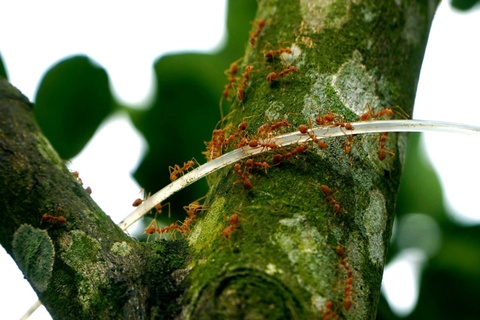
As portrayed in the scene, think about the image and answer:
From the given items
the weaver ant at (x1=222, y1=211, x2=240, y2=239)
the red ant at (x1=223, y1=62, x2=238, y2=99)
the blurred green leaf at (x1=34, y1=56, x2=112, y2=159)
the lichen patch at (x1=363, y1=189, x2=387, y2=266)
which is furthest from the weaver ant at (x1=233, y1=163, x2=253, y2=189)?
the blurred green leaf at (x1=34, y1=56, x2=112, y2=159)

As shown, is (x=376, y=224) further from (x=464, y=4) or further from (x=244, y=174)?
(x=464, y=4)

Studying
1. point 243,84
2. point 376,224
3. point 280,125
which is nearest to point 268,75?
point 243,84

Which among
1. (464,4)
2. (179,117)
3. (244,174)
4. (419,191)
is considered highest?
(464,4)

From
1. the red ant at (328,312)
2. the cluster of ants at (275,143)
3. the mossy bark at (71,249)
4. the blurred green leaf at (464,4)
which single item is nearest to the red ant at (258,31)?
the cluster of ants at (275,143)

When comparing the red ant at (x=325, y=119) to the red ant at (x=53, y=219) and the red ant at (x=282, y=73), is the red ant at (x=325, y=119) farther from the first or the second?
the red ant at (x=53, y=219)

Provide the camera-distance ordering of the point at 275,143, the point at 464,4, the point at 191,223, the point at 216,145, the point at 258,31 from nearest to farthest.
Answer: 1. the point at 275,143
2. the point at 191,223
3. the point at 216,145
4. the point at 258,31
5. the point at 464,4

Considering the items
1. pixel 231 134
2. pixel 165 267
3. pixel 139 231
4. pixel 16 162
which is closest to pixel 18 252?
pixel 16 162

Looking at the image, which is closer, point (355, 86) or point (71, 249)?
point (71, 249)

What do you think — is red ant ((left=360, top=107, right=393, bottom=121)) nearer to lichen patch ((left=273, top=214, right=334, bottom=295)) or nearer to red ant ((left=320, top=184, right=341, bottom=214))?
red ant ((left=320, top=184, right=341, bottom=214))
